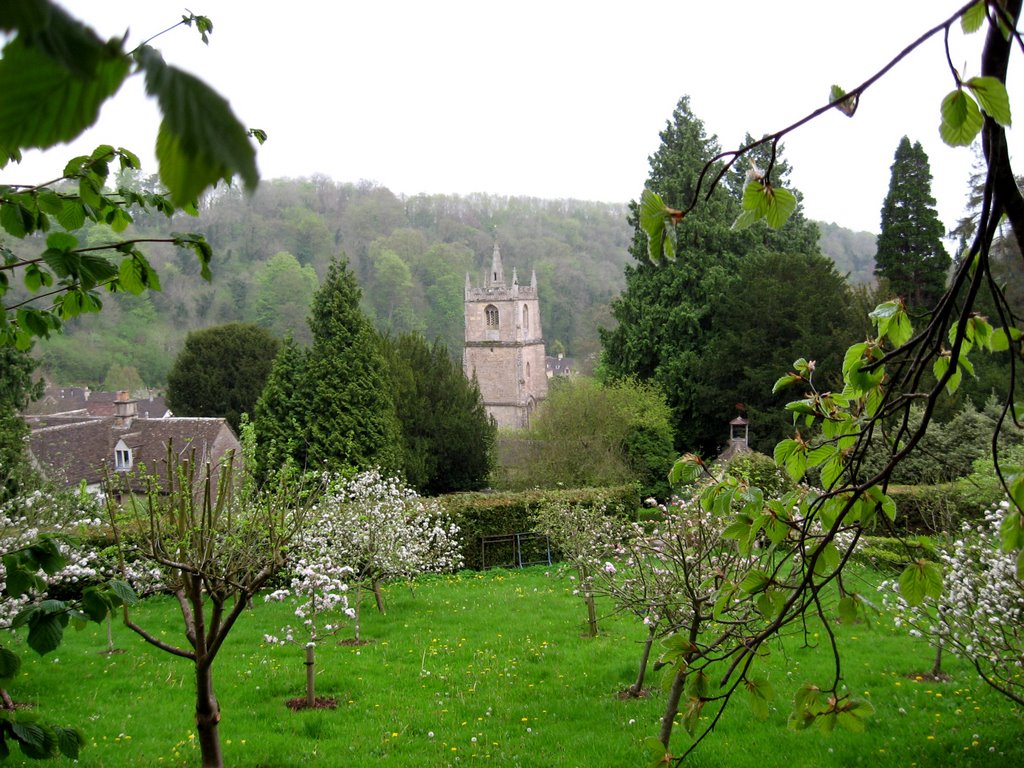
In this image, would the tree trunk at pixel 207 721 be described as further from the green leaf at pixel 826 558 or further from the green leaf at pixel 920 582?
the green leaf at pixel 920 582

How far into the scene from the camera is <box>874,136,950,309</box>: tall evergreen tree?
2827cm

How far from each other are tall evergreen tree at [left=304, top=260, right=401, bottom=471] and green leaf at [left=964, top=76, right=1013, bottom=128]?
768 inches

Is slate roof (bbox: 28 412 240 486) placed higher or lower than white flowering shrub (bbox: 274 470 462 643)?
higher

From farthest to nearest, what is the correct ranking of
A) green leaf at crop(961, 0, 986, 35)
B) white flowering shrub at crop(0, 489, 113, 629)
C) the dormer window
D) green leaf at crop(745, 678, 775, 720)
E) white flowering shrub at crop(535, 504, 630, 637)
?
the dormer window, white flowering shrub at crop(535, 504, 630, 637), white flowering shrub at crop(0, 489, 113, 629), green leaf at crop(745, 678, 775, 720), green leaf at crop(961, 0, 986, 35)

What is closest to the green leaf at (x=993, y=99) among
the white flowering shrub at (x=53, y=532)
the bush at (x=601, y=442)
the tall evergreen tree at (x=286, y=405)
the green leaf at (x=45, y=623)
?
the green leaf at (x=45, y=623)

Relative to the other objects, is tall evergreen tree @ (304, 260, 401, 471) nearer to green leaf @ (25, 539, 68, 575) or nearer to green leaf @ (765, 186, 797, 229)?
green leaf @ (25, 539, 68, 575)

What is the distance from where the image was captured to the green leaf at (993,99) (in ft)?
4.75

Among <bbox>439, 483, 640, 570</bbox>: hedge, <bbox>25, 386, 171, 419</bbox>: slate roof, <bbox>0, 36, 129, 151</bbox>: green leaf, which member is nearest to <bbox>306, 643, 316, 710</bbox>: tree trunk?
<bbox>0, 36, 129, 151</bbox>: green leaf

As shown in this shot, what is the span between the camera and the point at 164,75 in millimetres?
596

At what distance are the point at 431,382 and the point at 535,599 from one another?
40.7ft

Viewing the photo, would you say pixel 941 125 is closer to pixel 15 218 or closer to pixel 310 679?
pixel 15 218

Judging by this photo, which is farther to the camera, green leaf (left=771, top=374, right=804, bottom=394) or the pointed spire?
the pointed spire

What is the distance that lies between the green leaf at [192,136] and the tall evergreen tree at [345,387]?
2009cm

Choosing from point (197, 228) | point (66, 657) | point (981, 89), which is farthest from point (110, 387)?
point (981, 89)
